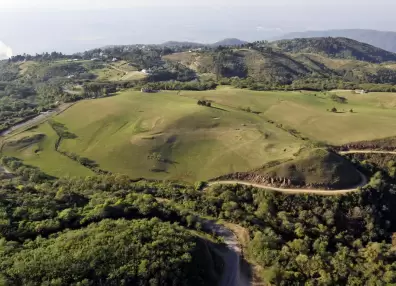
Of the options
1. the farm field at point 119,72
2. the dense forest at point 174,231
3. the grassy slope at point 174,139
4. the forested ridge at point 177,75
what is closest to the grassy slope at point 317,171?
the dense forest at point 174,231

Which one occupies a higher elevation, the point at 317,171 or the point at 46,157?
the point at 317,171

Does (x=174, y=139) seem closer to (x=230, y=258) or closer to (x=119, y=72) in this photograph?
(x=230, y=258)

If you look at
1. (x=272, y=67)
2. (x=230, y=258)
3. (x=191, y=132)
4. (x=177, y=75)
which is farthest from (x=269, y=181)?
(x=272, y=67)

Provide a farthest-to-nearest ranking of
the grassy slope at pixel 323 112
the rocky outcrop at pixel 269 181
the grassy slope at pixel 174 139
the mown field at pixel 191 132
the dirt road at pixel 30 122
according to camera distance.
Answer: the dirt road at pixel 30 122, the grassy slope at pixel 323 112, the mown field at pixel 191 132, the grassy slope at pixel 174 139, the rocky outcrop at pixel 269 181

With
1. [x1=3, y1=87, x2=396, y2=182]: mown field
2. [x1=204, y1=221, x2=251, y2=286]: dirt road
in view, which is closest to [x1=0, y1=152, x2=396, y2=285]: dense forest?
[x1=204, y1=221, x2=251, y2=286]: dirt road

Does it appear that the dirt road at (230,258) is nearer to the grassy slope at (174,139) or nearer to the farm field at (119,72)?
the grassy slope at (174,139)

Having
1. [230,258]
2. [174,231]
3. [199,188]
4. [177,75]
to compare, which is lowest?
[230,258]
